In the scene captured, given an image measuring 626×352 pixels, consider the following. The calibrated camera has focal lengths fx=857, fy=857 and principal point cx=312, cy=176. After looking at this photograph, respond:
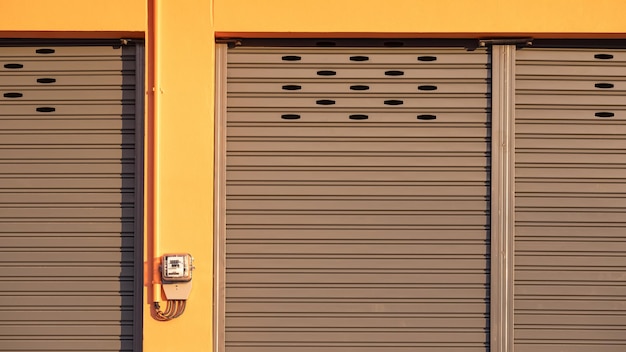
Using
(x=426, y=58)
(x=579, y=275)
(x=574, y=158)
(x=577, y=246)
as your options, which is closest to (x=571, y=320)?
(x=579, y=275)

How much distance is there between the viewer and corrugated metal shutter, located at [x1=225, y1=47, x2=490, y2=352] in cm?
623

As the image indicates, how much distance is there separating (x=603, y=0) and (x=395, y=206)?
2100mm

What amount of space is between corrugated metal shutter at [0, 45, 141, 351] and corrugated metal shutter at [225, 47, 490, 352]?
786 mm

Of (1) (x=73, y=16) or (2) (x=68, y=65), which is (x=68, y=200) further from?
(1) (x=73, y=16)

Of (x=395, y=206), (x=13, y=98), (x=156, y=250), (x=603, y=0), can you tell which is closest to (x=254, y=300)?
(x=156, y=250)

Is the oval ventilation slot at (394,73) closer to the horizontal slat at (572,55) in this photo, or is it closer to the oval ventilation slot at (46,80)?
the horizontal slat at (572,55)

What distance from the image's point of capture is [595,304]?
20.5 ft

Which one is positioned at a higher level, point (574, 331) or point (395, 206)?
point (395, 206)

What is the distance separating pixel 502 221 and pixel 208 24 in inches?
101

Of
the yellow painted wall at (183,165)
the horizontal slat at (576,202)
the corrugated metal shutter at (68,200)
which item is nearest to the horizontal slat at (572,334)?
the horizontal slat at (576,202)

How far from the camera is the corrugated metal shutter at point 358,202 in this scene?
20.4ft

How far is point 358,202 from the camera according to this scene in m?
6.25

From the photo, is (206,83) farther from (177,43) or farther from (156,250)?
(156,250)

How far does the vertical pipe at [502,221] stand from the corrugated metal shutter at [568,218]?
7cm
